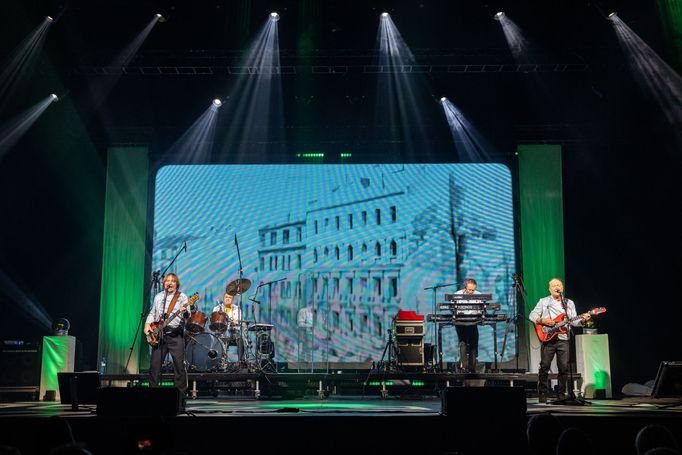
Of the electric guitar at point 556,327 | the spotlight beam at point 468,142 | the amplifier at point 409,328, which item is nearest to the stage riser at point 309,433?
the electric guitar at point 556,327

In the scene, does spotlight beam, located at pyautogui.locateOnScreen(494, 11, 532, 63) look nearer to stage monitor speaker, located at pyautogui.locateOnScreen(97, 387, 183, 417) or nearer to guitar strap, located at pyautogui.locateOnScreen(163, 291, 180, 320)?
guitar strap, located at pyautogui.locateOnScreen(163, 291, 180, 320)

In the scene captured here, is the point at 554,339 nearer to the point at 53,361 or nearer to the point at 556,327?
the point at 556,327

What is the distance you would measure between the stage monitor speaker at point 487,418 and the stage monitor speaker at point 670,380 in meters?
4.75

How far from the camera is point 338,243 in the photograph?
45.3ft

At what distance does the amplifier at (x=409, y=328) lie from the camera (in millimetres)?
12203

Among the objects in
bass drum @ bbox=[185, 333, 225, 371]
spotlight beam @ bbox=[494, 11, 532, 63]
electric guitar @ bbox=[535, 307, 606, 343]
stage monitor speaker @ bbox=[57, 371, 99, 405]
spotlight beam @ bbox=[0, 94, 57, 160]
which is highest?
spotlight beam @ bbox=[494, 11, 532, 63]

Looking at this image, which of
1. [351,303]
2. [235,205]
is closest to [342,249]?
[351,303]

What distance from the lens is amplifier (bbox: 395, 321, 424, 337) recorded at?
40.0 feet

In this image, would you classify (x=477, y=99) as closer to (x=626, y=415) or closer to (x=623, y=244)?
(x=623, y=244)

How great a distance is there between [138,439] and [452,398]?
297cm

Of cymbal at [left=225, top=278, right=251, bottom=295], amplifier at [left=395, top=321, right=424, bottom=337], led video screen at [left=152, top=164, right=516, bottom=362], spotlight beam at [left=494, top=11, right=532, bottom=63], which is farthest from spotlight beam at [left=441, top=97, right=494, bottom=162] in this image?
cymbal at [left=225, top=278, right=251, bottom=295]

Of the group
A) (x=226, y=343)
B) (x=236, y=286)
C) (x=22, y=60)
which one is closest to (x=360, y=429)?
(x=236, y=286)

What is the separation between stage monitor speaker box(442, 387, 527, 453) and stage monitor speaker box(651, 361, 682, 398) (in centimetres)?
475

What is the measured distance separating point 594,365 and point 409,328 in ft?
9.66
